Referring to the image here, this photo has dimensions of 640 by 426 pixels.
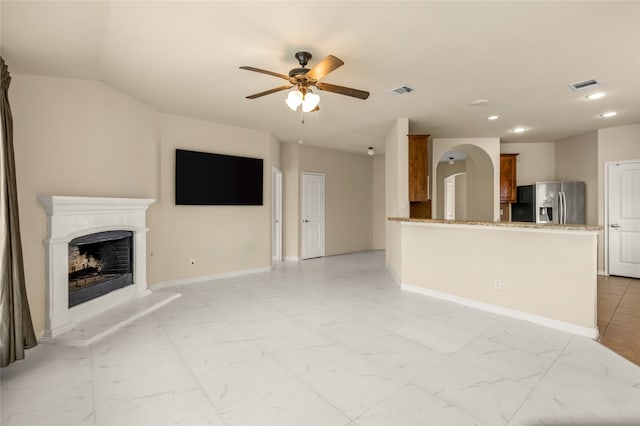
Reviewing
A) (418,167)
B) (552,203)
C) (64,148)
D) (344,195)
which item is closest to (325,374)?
(64,148)

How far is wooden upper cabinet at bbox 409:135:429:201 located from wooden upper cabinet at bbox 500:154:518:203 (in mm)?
2880

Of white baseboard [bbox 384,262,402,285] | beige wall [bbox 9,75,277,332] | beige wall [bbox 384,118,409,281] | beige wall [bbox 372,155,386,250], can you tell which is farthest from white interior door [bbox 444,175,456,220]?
beige wall [bbox 9,75,277,332]

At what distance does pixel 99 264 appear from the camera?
410cm

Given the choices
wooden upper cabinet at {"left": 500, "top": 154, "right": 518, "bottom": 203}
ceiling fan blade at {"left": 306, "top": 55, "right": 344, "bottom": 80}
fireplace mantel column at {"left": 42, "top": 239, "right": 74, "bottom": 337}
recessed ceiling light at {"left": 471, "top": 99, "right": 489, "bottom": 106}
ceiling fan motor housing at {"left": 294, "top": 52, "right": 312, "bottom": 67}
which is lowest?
fireplace mantel column at {"left": 42, "top": 239, "right": 74, "bottom": 337}

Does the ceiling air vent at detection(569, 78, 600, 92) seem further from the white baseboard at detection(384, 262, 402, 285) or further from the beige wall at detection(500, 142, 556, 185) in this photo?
the beige wall at detection(500, 142, 556, 185)

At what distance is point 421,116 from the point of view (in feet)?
16.9

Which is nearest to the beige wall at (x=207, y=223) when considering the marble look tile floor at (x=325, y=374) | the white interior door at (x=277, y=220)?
the white interior door at (x=277, y=220)

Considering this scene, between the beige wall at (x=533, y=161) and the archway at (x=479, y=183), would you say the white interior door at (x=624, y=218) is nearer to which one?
the beige wall at (x=533, y=161)

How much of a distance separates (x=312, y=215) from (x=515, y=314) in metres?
5.04

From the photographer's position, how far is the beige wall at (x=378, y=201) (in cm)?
922

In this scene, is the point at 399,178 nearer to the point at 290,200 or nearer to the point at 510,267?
the point at 510,267

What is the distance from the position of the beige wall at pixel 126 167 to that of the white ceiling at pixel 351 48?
0.30m

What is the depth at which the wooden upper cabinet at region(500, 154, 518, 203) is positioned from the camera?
277 inches

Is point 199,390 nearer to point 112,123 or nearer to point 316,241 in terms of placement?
point 112,123
